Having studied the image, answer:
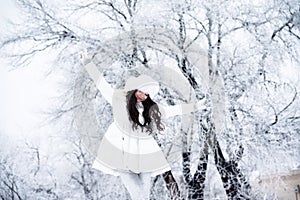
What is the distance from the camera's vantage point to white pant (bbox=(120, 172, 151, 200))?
1995 mm

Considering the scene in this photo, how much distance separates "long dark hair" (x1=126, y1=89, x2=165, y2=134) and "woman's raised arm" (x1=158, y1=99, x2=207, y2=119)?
44 millimetres

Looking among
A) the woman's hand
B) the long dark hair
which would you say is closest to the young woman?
the long dark hair

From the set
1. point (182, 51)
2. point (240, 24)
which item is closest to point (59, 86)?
point (182, 51)

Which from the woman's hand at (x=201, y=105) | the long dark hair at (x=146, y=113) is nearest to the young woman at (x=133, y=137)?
the long dark hair at (x=146, y=113)

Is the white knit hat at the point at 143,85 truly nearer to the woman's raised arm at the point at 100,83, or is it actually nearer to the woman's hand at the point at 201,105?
the woman's raised arm at the point at 100,83

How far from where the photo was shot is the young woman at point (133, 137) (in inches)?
76.5

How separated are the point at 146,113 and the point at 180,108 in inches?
9.3

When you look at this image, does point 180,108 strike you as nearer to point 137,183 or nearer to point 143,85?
point 143,85

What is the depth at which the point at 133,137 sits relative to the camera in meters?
1.93

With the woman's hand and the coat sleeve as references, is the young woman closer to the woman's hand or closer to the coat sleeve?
the coat sleeve

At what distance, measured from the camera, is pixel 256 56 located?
2.45 metres

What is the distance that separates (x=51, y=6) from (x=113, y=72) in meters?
0.66

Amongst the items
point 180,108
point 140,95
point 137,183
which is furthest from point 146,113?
point 137,183

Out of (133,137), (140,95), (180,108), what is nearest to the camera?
(133,137)
